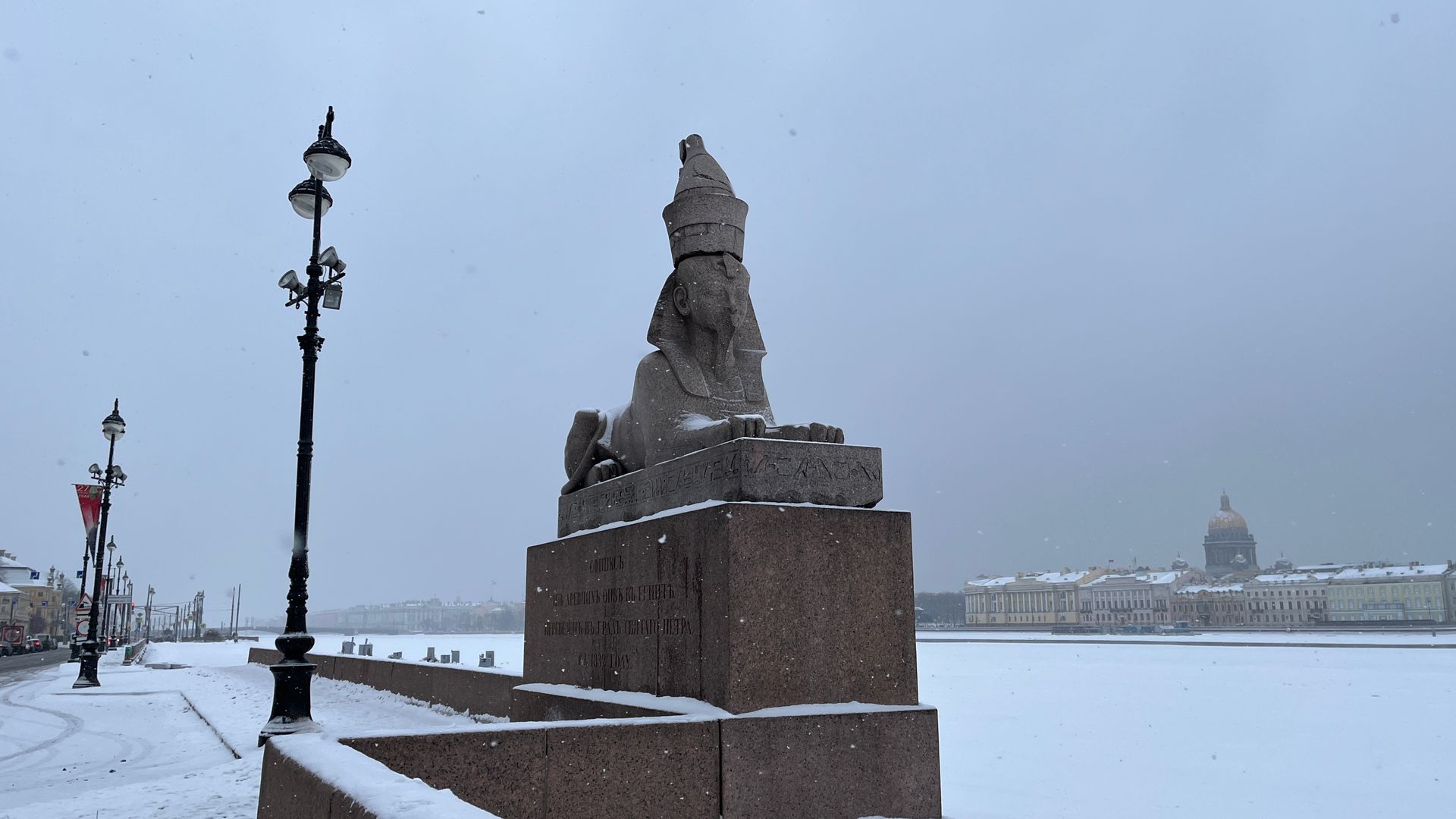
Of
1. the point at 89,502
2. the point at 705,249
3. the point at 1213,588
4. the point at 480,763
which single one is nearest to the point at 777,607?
the point at 480,763

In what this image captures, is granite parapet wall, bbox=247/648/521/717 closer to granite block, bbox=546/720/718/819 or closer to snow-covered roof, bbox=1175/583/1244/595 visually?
granite block, bbox=546/720/718/819

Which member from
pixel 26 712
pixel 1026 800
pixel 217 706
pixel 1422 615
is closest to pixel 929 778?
pixel 1026 800

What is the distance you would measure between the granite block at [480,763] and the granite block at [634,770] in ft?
0.20

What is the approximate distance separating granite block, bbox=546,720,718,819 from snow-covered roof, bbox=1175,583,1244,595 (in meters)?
115

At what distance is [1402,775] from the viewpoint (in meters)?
9.82

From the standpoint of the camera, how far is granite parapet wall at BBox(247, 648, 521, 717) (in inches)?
383

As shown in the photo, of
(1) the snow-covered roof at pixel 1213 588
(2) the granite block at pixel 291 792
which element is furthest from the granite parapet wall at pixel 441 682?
(1) the snow-covered roof at pixel 1213 588

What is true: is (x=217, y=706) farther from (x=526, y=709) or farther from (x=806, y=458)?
(x=806, y=458)

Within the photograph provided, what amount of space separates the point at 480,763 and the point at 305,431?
6.74 metres

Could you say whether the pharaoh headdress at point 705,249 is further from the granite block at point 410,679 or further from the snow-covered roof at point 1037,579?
the snow-covered roof at point 1037,579

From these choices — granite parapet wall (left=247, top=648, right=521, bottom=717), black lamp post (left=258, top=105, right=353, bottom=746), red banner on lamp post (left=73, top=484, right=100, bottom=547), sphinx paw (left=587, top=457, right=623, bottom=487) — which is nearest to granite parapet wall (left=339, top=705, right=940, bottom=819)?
sphinx paw (left=587, top=457, right=623, bottom=487)

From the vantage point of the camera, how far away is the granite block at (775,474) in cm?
532

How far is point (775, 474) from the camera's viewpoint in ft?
17.6

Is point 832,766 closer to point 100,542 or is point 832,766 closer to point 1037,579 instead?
point 100,542
